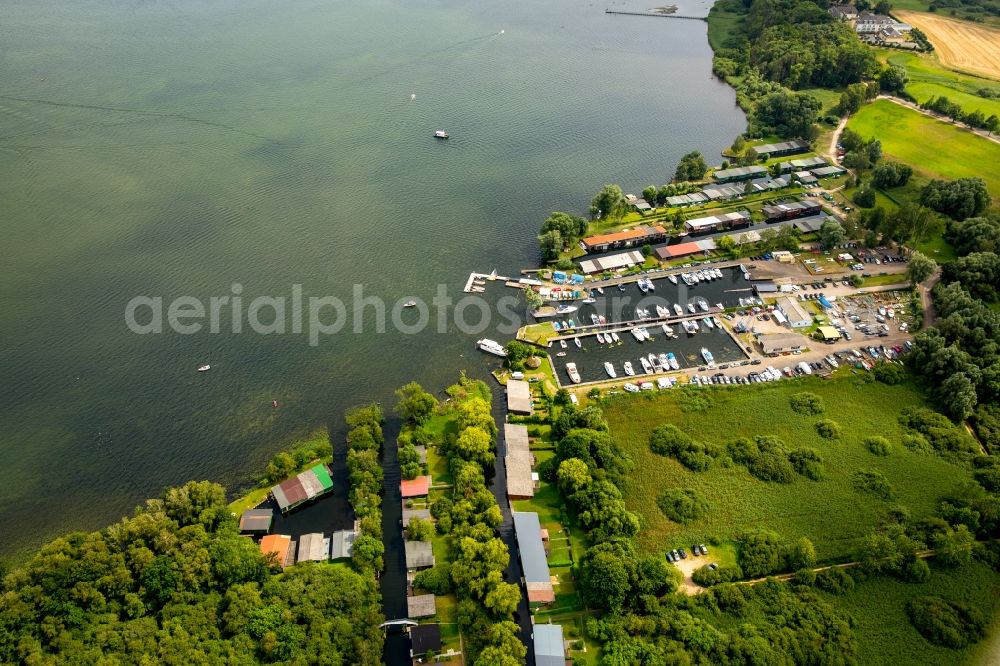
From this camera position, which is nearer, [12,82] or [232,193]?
[232,193]

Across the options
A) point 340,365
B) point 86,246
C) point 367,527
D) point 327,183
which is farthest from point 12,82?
point 367,527

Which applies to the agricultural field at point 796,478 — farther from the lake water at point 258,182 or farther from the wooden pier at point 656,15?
the wooden pier at point 656,15

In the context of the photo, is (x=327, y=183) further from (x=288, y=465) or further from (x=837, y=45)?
(x=837, y=45)

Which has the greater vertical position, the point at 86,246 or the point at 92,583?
the point at 86,246

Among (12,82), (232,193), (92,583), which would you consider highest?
(12,82)

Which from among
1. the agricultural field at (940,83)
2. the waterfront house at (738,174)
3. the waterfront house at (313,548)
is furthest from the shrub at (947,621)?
the agricultural field at (940,83)

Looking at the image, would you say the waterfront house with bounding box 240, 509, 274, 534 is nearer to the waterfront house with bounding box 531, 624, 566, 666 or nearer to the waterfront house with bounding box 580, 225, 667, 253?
the waterfront house with bounding box 531, 624, 566, 666

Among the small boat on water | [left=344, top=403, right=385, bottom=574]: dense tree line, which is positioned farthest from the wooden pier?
[left=344, top=403, right=385, bottom=574]: dense tree line
